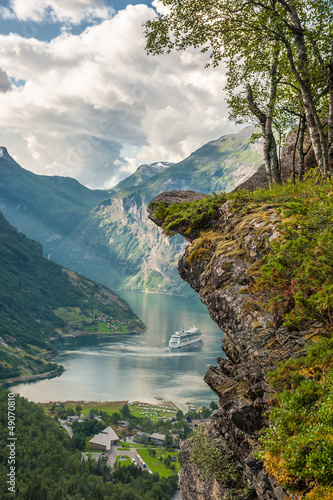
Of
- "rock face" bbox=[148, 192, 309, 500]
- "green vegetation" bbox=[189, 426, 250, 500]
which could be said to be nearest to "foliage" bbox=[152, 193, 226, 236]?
"rock face" bbox=[148, 192, 309, 500]

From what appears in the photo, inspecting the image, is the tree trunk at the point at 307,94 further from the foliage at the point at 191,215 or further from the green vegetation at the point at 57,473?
the green vegetation at the point at 57,473

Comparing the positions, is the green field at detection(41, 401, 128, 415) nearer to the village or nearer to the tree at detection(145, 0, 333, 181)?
the village

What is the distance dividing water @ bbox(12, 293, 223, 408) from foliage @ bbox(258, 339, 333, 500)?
74.2m

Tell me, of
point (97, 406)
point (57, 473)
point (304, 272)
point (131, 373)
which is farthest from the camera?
point (131, 373)

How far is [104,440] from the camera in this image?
68000mm

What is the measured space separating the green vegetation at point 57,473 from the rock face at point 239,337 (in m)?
48.4

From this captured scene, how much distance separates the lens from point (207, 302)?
9.97 meters

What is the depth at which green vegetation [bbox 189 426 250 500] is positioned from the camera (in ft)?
24.9

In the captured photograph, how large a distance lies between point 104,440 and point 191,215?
2730 inches

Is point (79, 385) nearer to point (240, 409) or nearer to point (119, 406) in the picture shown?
point (119, 406)

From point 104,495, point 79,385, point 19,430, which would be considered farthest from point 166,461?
point 79,385

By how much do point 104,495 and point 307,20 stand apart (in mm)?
62010

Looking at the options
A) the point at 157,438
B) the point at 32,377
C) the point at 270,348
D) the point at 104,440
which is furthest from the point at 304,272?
the point at 32,377

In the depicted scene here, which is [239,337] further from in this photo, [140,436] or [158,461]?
[140,436]
